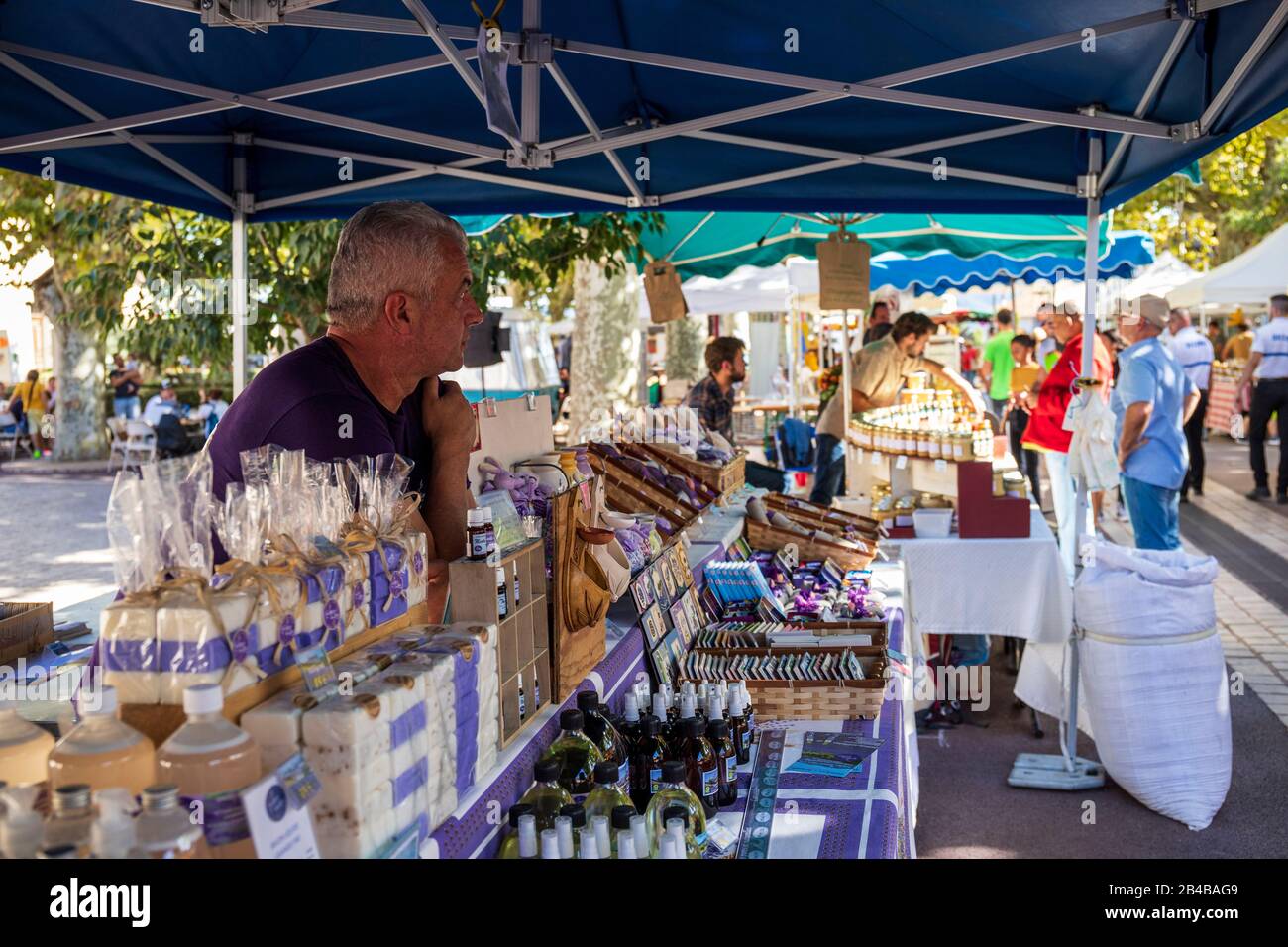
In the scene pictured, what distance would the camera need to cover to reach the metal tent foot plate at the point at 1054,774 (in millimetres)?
5219

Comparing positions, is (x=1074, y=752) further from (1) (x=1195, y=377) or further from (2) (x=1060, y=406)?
(1) (x=1195, y=377)

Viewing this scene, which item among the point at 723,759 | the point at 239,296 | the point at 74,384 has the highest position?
the point at 74,384

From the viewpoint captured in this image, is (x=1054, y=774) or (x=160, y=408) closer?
(x=1054, y=774)

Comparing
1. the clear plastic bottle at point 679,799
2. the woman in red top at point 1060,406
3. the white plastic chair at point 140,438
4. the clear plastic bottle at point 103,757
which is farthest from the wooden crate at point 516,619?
the white plastic chair at point 140,438

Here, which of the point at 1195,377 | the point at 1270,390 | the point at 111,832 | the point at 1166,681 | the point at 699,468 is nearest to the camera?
the point at 111,832

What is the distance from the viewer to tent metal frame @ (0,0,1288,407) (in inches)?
132

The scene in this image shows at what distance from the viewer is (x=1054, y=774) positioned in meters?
5.31

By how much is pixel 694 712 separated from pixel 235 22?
200cm

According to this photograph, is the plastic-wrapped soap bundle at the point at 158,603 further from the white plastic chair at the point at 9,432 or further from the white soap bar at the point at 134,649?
the white plastic chair at the point at 9,432

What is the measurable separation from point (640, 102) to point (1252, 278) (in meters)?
15.9

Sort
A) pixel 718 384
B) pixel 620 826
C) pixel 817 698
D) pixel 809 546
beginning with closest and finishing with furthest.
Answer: pixel 620 826, pixel 817 698, pixel 809 546, pixel 718 384

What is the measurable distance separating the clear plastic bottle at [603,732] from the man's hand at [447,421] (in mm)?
683

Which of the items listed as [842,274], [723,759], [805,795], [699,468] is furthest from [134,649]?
[842,274]
